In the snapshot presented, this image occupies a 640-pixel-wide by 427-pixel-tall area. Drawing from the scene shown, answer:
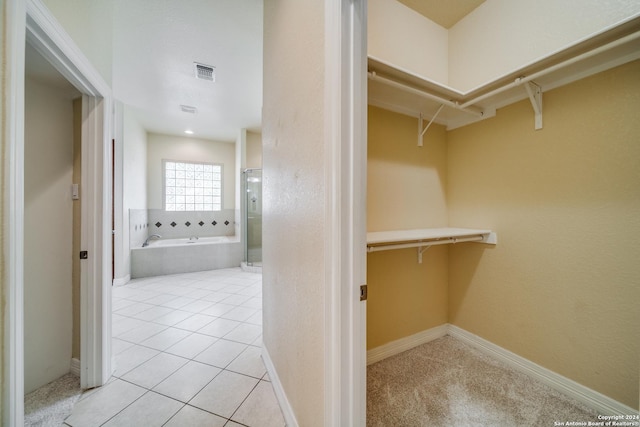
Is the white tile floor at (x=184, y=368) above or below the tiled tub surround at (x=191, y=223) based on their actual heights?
below

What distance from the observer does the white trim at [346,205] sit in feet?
2.56

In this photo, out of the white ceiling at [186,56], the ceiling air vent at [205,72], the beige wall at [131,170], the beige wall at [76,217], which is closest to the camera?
the beige wall at [76,217]

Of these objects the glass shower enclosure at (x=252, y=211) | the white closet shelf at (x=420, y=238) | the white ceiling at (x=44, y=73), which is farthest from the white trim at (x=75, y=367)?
the glass shower enclosure at (x=252, y=211)

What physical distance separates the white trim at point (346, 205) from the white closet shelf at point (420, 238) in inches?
20.4

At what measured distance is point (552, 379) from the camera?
147 cm

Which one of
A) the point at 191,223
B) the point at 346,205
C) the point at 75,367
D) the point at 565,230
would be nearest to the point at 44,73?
the point at 75,367

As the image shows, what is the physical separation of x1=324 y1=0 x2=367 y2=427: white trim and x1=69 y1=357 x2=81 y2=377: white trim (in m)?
1.95

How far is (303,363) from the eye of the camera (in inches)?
42.1

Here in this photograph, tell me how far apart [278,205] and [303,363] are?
87 cm

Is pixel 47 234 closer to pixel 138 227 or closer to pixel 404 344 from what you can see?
pixel 404 344

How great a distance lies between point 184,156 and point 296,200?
503cm

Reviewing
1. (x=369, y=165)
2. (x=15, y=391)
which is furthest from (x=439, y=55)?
(x=15, y=391)

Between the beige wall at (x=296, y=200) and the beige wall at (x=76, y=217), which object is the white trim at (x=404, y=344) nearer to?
the beige wall at (x=296, y=200)

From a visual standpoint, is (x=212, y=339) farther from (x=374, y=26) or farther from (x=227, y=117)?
(x=227, y=117)
